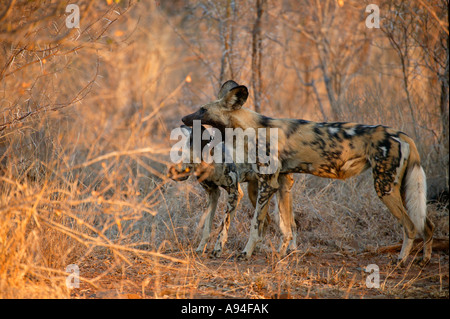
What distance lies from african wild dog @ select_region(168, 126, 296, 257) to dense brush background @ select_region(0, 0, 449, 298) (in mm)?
367

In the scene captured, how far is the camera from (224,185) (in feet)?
16.5

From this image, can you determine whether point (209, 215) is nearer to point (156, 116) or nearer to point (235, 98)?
point (235, 98)

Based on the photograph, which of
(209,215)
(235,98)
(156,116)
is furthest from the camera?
(156,116)

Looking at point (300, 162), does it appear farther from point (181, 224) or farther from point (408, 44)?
point (408, 44)

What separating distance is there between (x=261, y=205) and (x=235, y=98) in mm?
1053

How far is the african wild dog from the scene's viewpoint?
4.89 meters

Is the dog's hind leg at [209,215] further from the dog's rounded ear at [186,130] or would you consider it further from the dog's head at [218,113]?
the dog's head at [218,113]

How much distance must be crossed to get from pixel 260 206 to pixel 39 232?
203cm

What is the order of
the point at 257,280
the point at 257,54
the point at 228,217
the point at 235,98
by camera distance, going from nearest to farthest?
the point at 257,280 → the point at 235,98 → the point at 228,217 → the point at 257,54

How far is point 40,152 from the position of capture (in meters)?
4.93

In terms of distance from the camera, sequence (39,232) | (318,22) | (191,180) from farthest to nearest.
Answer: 1. (318,22)
2. (191,180)
3. (39,232)

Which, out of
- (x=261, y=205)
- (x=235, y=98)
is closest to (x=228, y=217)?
(x=261, y=205)

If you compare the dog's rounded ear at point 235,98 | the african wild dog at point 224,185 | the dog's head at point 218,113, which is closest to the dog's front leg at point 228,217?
the african wild dog at point 224,185
